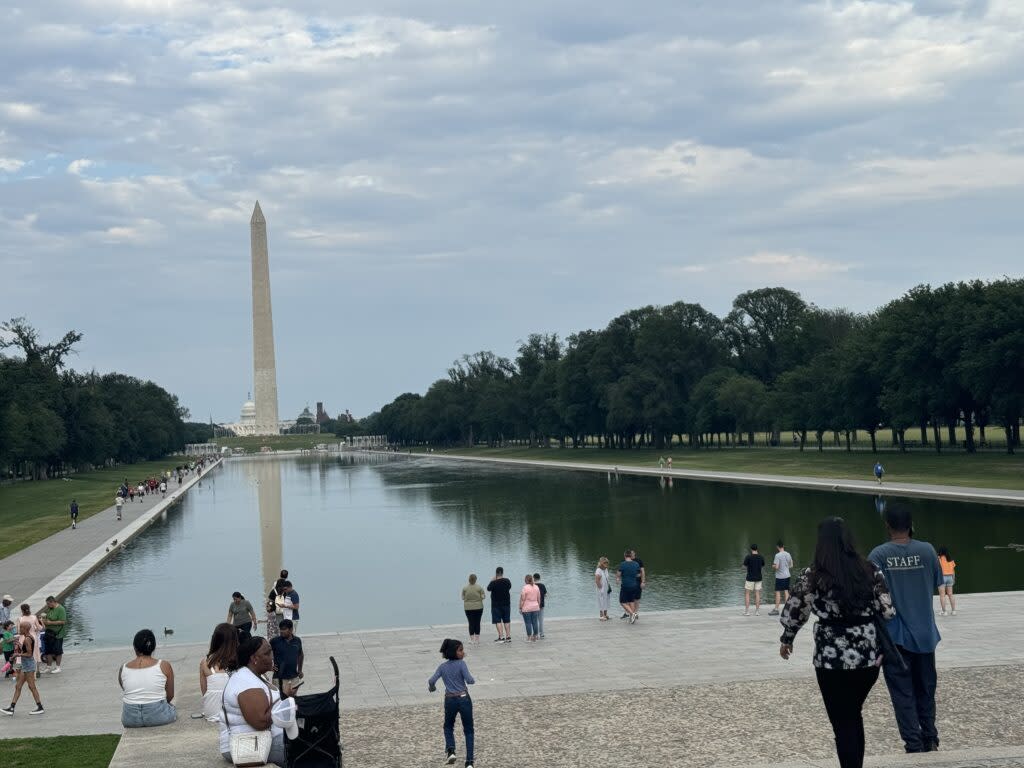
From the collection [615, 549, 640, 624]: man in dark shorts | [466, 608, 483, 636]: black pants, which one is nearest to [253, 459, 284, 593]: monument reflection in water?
[466, 608, 483, 636]: black pants

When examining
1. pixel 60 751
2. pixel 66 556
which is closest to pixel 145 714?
pixel 60 751

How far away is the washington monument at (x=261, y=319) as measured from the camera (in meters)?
145

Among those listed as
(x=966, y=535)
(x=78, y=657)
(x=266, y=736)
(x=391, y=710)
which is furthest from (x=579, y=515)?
(x=266, y=736)

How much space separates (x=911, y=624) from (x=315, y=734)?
15.6ft

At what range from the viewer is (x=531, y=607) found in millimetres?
19094

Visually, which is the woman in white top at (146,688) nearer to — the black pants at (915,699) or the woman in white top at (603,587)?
the black pants at (915,699)

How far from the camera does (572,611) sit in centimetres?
2466

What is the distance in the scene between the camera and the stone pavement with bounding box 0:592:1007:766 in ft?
37.7

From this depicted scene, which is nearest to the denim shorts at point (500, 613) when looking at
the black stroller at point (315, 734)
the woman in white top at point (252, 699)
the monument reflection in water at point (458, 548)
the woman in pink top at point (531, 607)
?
the woman in pink top at point (531, 607)

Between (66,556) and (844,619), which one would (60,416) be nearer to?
(66,556)

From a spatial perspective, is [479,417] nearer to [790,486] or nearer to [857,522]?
[790,486]

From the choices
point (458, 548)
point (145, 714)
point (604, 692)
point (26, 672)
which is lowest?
point (458, 548)

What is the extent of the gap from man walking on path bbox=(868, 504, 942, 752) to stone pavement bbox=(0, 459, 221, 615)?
20488mm

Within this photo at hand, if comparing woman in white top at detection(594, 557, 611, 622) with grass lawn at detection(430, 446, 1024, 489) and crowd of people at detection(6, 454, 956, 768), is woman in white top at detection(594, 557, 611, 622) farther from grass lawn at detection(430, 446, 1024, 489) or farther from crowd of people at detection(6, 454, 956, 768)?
grass lawn at detection(430, 446, 1024, 489)
